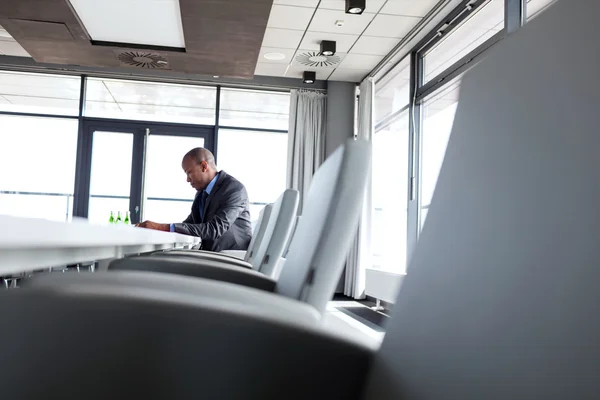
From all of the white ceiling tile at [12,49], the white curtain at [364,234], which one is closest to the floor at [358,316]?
the white curtain at [364,234]

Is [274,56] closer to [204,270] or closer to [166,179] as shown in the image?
[166,179]

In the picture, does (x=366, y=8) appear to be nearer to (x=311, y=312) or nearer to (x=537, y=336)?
(x=311, y=312)

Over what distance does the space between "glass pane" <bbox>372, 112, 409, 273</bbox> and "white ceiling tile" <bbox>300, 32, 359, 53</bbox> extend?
3.15 ft

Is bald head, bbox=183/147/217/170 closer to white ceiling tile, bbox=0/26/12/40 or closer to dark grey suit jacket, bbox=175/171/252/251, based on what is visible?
dark grey suit jacket, bbox=175/171/252/251

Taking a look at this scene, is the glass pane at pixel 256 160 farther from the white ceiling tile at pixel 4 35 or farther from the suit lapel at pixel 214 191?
the suit lapel at pixel 214 191

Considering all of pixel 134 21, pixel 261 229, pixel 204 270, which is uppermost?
pixel 134 21

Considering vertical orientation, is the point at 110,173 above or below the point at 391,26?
below

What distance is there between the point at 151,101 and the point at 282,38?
2212mm

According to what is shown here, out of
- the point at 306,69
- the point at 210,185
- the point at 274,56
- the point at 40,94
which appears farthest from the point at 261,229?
the point at 40,94

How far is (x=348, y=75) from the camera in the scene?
6.74 m

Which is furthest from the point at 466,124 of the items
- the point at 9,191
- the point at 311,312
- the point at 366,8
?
the point at 9,191

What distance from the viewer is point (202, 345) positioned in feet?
1.61

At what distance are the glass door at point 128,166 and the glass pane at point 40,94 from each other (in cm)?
47

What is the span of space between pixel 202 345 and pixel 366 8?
4.69m
